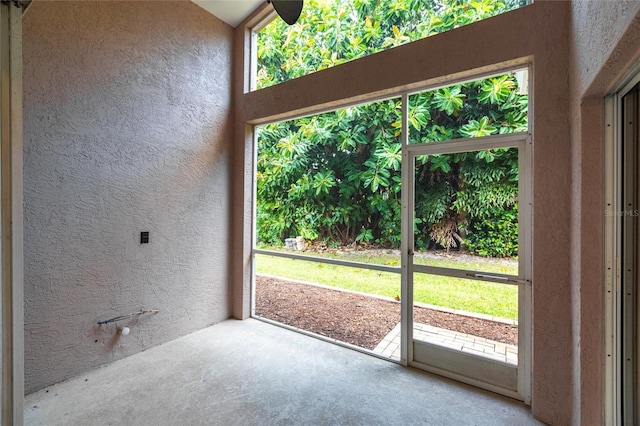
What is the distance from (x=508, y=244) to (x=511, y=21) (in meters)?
1.55

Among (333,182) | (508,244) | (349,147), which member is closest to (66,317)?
(333,182)

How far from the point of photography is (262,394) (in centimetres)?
A: 199

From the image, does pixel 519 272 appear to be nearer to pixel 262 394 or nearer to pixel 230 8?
pixel 262 394

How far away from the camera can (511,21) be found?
6.10 feet

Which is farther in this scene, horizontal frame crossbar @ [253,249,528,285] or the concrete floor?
horizontal frame crossbar @ [253,249,528,285]

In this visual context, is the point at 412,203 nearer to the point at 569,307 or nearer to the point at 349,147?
the point at 349,147

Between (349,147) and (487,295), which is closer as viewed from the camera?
(487,295)

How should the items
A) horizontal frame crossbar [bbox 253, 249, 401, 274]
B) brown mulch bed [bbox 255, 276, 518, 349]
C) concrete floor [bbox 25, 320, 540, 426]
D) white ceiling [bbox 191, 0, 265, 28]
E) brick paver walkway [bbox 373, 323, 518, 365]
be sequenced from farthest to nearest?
white ceiling [bbox 191, 0, 265, 28]
horizontal frame crossbar [bbox 253, 249, 401, 274]
brown mulch bed [bbox 255, 276, 518, 349]
brick paver walkway [bbox 373, 323, 518, 365]
concrete floor [bbox 25, 320, 540, 426]

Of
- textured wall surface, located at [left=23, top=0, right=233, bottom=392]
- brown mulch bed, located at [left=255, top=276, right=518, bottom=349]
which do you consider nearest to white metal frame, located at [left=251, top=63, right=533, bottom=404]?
brown mulch bed, located at [left=255, top=276, right=518, bottom=349]

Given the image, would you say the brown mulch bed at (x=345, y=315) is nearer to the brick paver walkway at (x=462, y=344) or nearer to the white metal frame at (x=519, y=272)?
the brick paver walkway at (x=462, y=344)

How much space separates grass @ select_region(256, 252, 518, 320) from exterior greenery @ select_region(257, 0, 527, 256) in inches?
5.6

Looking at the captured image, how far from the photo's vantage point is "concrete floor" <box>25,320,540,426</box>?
1761 mm

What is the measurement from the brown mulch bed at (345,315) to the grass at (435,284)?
105mm

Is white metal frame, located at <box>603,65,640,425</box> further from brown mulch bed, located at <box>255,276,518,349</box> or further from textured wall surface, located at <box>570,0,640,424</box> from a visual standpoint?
brown mulch bed, located at <box>255,276,518,349</box>
